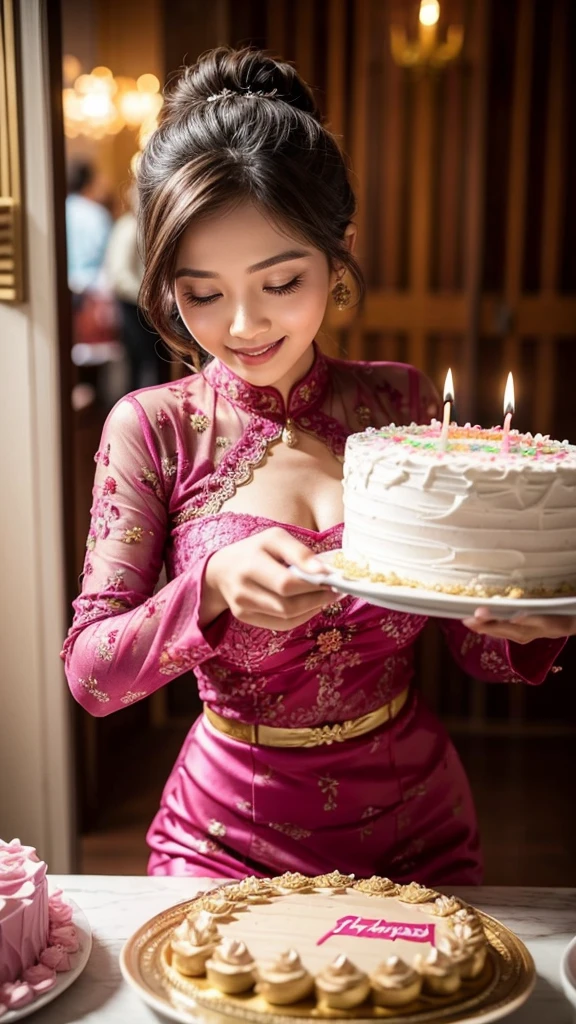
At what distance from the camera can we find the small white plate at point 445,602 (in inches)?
43.8

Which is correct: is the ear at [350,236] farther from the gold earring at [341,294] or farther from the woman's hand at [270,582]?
the woman's hand at [270,582]

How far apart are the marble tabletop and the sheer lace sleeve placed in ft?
0.80

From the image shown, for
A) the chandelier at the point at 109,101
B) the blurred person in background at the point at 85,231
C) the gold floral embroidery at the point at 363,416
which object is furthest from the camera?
the chandelier at the point at 109,101

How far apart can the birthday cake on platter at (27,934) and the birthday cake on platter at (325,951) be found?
135 millimetres

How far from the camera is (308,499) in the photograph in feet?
5.48

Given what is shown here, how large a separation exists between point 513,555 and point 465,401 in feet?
11.1

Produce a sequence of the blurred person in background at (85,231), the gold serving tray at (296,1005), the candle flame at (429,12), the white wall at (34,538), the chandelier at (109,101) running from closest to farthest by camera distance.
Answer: the gold serving tray at (296,1005)
the white wall at (34,538)
the candle flame at (429,12)
the blurred person in background at (85,231)
the chandelier at (109,101)

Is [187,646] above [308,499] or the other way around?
the other way around

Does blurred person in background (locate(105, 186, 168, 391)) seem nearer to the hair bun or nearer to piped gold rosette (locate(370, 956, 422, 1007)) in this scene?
the hair bun

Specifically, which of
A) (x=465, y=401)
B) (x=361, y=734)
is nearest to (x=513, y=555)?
(x=361, y=734)

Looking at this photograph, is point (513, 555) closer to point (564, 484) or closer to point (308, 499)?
point (564, 484)

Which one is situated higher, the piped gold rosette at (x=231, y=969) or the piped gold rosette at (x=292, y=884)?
the piped gold rosette at (x=231, y=969)

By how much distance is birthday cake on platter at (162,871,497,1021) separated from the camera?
1.07 metres

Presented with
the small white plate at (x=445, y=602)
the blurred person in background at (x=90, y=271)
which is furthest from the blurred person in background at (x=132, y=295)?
the small white plate at (x=445, y=602)
